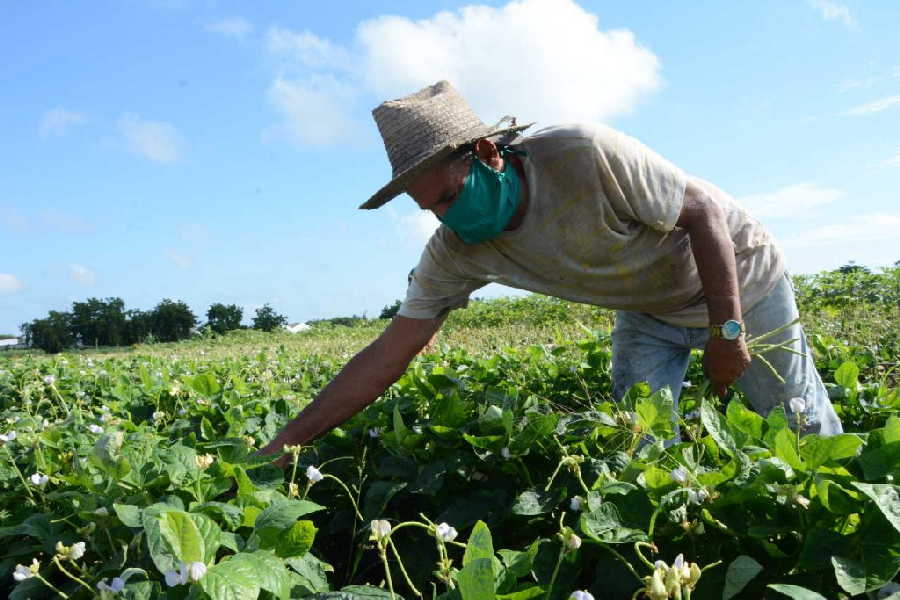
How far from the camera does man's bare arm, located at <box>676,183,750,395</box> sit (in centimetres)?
261

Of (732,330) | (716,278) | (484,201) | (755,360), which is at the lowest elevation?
(755,360)

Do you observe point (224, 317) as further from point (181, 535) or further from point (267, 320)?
point (181, 535)

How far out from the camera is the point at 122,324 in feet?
63.8

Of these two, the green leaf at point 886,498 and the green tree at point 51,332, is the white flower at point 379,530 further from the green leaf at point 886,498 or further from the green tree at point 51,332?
the green tree at point 51,332

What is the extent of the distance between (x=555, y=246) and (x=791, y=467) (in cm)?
147

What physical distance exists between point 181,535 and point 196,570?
10 cm

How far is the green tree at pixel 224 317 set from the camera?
20638 millimetres

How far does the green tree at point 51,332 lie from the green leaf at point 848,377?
62.1ft

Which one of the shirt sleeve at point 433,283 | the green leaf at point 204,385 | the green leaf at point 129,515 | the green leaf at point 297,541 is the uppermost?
the shirt sleeve at point 433,283

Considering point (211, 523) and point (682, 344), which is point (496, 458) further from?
point (682, 344)

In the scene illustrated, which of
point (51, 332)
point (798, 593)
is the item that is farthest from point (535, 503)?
point (51, 332)

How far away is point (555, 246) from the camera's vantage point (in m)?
2.82

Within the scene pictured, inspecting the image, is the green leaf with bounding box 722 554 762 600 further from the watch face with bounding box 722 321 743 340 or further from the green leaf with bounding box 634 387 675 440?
the watch face with bounding box 722 321 743 340

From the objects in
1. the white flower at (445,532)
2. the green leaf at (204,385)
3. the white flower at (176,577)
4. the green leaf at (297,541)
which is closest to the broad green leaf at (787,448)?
the white flower at (445,532)
